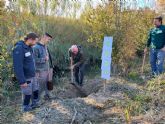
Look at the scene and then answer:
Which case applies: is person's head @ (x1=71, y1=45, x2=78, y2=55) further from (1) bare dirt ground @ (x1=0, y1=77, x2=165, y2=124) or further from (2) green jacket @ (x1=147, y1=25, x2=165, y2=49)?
(2) green jacket @ (x1=147, y1=25, x2=165, y2=49)

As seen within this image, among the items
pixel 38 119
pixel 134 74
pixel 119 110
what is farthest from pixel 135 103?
pixel 134 74

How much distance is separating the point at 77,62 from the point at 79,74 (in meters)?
0.44

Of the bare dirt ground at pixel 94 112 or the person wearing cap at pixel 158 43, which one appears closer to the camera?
the bare dirt ground at pixel 94 112

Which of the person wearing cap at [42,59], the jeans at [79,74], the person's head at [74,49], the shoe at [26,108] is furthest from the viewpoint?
the jeans at [79,74]

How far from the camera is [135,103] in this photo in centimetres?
725

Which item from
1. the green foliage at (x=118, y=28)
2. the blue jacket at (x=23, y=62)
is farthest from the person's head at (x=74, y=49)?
the blue jacket at (x=23, y=62)

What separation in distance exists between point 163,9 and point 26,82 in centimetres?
1221

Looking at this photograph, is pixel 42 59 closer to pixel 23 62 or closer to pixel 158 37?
pixel 23 62

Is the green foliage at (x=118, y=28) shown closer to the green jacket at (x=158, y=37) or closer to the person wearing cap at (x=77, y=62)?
the person wearing cap at (x=77, y=62)

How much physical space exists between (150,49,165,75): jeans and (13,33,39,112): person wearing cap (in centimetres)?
390

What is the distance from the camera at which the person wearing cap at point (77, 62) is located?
10.6 m

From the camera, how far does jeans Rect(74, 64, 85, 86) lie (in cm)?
1090

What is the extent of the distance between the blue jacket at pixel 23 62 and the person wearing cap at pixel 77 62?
313 cm

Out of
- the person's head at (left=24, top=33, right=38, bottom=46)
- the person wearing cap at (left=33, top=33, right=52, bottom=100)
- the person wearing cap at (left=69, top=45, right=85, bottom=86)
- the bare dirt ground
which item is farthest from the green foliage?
the person's head at (left=24, top=33, right=38, bottom=46)
